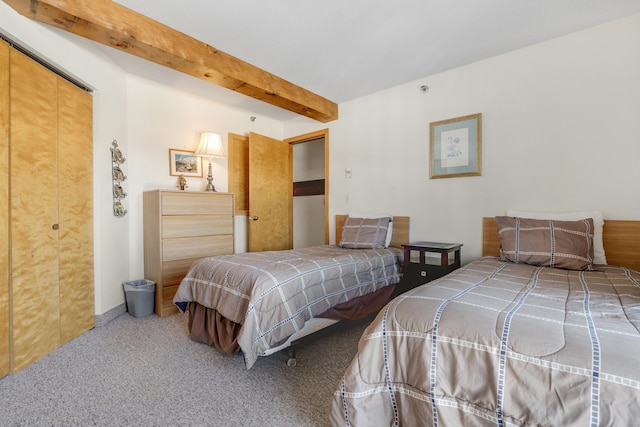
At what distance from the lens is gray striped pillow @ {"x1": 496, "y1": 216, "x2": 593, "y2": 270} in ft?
6.36

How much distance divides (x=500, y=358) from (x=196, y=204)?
2.89 meters

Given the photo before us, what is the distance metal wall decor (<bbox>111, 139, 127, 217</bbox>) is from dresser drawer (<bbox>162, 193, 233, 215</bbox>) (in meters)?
0.42

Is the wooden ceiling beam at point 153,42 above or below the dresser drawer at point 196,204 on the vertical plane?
above

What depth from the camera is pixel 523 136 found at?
2.50m

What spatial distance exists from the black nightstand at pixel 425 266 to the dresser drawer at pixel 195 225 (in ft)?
6.32

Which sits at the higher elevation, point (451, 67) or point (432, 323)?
point (451, 67)

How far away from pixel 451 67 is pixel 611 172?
1541mm

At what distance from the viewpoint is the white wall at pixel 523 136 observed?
2133mm

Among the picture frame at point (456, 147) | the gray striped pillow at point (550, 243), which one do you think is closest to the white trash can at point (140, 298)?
the picture frame at point (456, 147)

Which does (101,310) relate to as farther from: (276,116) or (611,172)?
(611,172)

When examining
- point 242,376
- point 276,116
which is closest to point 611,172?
point 242,376

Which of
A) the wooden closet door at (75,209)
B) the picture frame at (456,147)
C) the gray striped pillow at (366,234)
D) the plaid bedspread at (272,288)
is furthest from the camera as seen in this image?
the gray striped pillow at (366,234)

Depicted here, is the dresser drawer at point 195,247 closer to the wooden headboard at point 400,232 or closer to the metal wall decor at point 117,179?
the metal wall decor at point 117,179

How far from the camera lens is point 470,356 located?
95 centimetres
